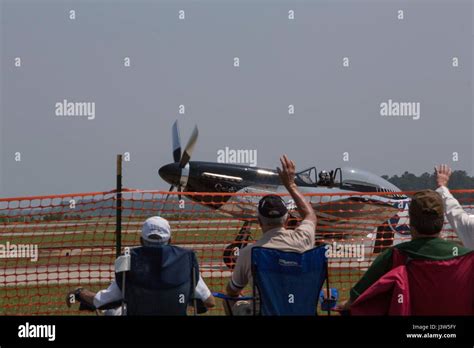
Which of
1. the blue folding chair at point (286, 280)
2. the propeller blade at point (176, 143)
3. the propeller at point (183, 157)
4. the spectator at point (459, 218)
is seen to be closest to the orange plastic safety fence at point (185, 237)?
the propeller at point (183, 157)

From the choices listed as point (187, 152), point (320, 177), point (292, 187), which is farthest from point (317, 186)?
point (292, 187)

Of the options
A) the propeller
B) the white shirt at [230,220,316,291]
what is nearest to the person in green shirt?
the white shirt at [230,220,316,291]

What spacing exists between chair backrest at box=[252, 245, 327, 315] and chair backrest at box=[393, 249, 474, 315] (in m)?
1.08

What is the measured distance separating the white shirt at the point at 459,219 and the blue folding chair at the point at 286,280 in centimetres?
82

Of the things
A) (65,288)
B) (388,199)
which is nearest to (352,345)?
(65,288)

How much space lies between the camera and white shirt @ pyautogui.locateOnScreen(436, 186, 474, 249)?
13.7 feet

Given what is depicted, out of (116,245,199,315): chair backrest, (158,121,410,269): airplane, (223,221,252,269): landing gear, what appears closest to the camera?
(116,245,199,315): chair backrest

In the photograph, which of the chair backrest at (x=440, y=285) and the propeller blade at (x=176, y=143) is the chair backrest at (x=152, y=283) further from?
the propeller blade at (x=176, y=143)

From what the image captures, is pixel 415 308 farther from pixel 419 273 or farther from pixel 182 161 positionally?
pixel 182 161

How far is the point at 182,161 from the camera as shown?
17.0m

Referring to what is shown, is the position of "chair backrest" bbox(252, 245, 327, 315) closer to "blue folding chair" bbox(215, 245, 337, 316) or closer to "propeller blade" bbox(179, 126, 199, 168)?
"blue folding chair" bbox(215, 245, 337, 316)

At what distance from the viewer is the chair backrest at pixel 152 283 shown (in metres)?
4.47

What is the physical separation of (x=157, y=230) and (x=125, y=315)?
0.54m

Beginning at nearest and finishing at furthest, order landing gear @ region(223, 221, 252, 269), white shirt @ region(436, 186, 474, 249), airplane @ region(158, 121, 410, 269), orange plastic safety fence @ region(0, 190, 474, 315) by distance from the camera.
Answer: white shirt @ region(436, 186, 474, 249) → orange plastic safety fence @ region(0, 190, 474, 315) → landing gear @ region(223, 221, 252, 269) → airplane @ region(158, 121, 410, 269)
